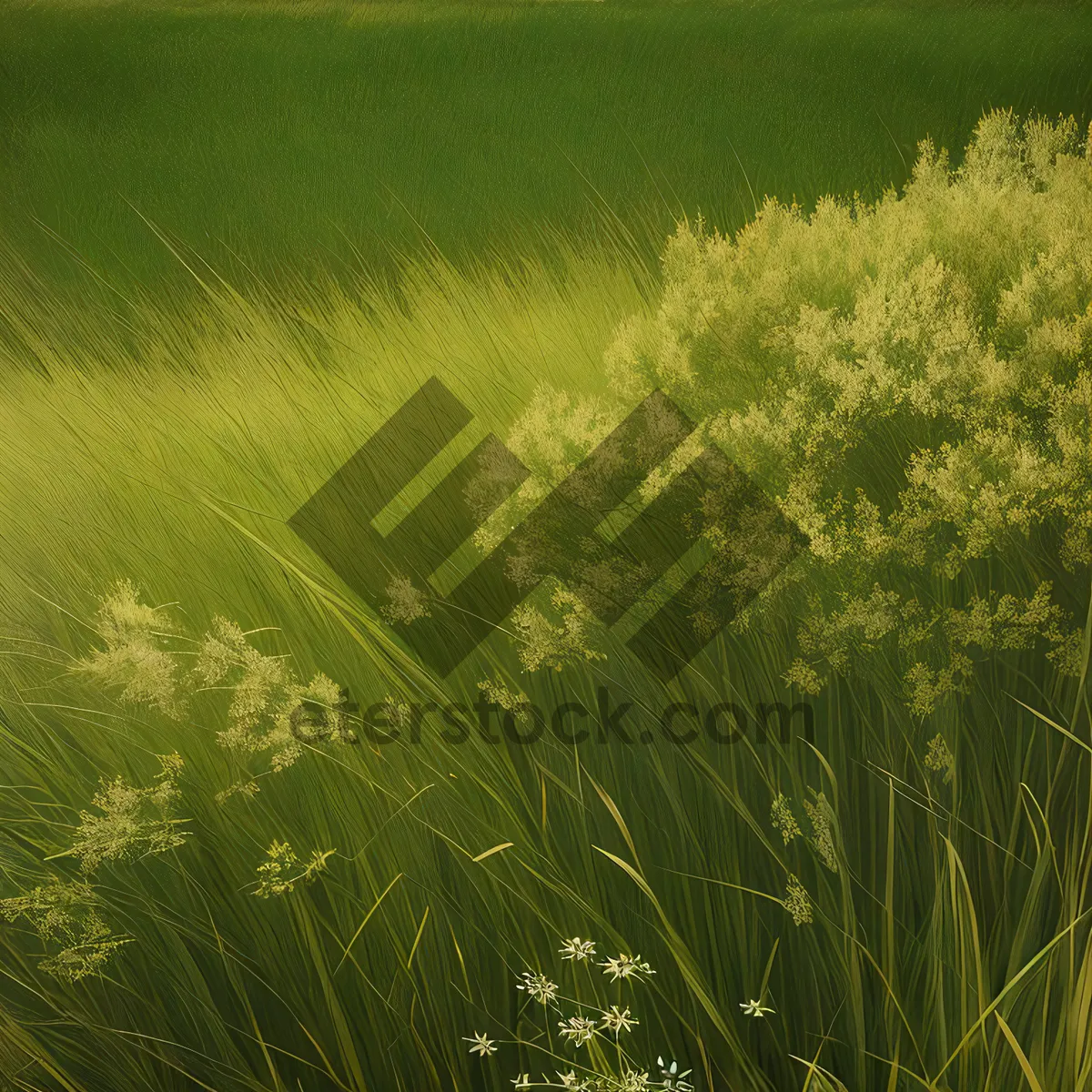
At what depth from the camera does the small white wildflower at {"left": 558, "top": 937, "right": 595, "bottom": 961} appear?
4.62 ft

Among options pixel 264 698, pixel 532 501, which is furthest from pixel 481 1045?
pixel 532 501

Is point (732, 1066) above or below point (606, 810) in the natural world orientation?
below

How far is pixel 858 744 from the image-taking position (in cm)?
144

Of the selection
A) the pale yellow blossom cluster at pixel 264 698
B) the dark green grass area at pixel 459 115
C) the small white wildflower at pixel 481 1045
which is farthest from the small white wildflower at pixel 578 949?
the dark green grass area at pixel 459 115

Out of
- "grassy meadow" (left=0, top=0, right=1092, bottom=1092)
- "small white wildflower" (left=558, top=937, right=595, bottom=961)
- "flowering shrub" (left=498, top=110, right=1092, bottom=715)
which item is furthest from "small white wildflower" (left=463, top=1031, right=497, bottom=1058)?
"flowering shrub" (left=498, top=110, right=1092, bottom=715)

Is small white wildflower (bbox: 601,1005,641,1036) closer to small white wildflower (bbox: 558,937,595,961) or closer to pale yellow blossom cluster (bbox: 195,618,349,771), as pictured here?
small white wildflower (bbox: 558,937,595,961)

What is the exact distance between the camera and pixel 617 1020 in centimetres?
140

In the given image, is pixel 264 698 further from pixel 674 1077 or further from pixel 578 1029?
pixel 674 1077

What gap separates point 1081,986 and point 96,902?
4.86 feet

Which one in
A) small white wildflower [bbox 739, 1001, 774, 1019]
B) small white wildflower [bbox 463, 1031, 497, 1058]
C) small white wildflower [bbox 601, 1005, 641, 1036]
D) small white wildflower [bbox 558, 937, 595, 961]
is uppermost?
small white wildflower [bbox 558, 937, 595, 961]

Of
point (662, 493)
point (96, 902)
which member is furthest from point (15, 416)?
point (662, 493)

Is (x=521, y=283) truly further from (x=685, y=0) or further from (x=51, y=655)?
(x=51, y=655)

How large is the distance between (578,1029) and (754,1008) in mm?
268

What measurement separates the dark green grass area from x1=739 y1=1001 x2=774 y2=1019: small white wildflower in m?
1.16
